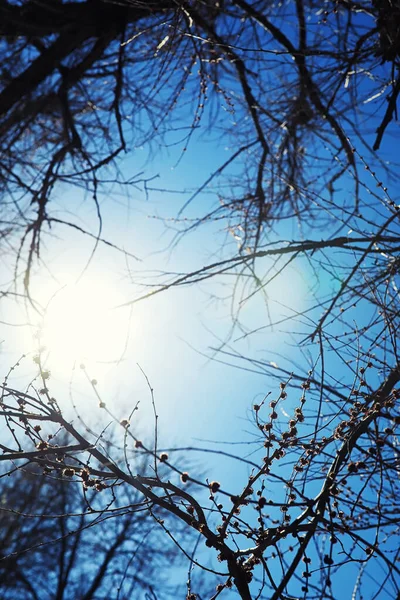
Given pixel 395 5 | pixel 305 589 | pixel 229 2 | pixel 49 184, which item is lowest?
pixel 305 589

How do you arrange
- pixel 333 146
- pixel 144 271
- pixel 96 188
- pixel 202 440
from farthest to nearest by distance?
1. pixel 96 188
2. pixel 333 146
3. pixel 144 271
4. pixel 202 440

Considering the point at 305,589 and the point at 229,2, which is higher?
the point at 229,2

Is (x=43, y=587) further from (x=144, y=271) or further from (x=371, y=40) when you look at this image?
(x=371, y=40)

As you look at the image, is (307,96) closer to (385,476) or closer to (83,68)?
(83,68)

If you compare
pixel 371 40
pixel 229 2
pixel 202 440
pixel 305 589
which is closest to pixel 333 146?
pixel 371 40

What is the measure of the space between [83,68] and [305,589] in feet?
14.3

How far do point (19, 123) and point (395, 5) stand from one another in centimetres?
315

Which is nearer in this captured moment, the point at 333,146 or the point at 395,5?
the point at 395,5

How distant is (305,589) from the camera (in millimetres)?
1588

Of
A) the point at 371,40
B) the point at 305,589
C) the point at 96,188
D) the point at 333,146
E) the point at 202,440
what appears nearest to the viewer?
the point at 305,589

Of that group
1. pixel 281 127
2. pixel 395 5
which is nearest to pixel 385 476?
pixel 395 5

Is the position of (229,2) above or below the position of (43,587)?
above

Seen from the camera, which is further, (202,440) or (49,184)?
(49,184)

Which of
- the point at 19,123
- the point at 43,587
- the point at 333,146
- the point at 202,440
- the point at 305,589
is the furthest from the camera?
the point at 43,587
